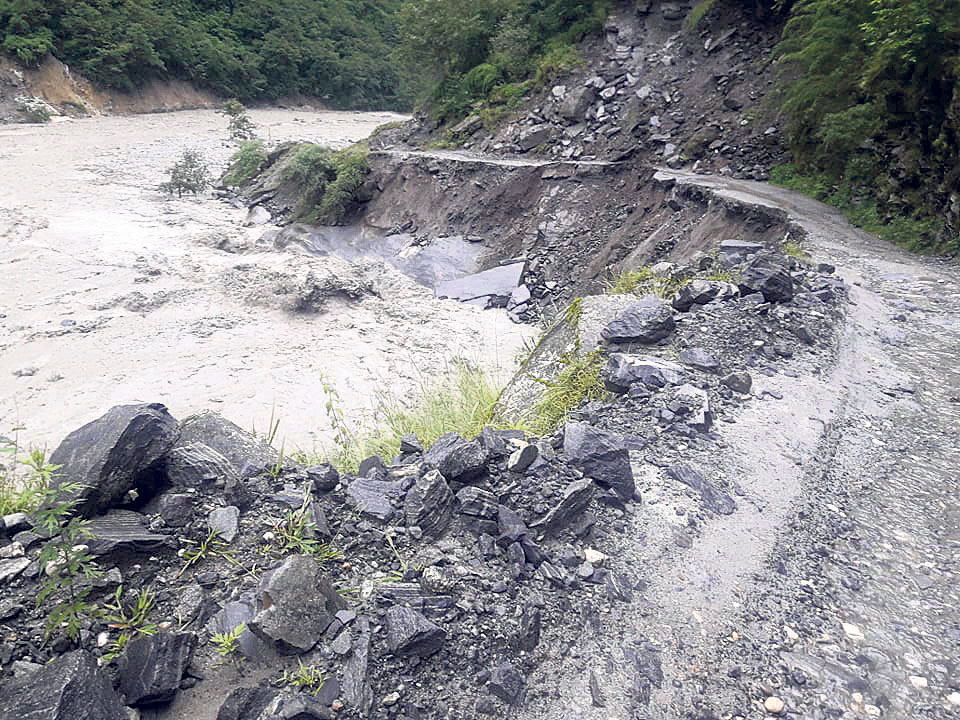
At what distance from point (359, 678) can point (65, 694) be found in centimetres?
102

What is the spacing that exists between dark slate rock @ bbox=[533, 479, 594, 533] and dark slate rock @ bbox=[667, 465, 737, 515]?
2.24ft

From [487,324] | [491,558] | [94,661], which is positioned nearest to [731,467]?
[491,558]

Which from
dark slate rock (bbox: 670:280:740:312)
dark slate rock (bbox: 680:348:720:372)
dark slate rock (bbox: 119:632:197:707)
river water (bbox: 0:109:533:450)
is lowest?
river water (bbox: 0:109:533:450)

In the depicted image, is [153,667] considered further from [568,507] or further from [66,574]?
[568,507]

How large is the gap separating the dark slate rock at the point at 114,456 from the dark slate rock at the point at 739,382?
3840mm

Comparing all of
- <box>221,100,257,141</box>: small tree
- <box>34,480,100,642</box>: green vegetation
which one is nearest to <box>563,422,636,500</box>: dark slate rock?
<box>34,480,100,642</box>: green vegetation

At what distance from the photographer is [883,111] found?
10.6m

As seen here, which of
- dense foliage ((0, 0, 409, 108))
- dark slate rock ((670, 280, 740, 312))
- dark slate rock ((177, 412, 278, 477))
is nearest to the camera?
dark slate rock ((177, 412, 278, 477))

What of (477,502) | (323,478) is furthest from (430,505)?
(323,478)

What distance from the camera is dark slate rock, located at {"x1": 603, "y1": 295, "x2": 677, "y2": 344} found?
5637 millimetres

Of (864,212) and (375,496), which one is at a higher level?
(864,212)

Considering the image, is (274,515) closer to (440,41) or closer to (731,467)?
(731,467)

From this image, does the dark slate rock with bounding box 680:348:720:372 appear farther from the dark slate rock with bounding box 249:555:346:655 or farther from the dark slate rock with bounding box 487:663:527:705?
the dark slate rock with bounding box 249:555:346:655

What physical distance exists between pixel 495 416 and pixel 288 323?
8652mm
